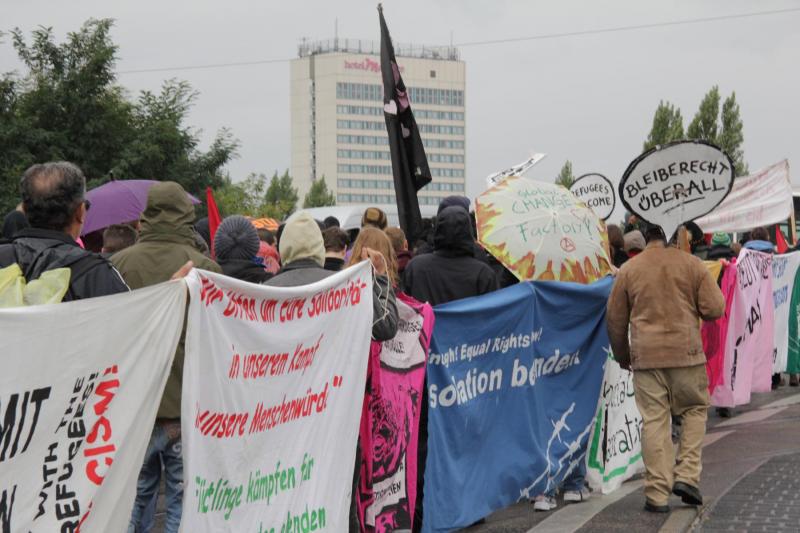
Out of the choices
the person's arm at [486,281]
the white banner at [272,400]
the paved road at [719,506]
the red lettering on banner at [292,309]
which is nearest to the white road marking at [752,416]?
the paved road at [719,506]

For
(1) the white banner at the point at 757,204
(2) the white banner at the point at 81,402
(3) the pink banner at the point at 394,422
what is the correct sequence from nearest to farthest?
1. (2) the white banner at the point at 81,402
2. (3) the pink banner at the point at 394,422
3. (1) the white banner at the point at 757,204

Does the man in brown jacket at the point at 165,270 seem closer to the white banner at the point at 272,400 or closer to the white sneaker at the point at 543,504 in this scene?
the white banner at the point at 272,400

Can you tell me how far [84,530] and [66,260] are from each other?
96 centimetres

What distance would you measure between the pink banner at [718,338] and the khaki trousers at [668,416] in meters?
3.78

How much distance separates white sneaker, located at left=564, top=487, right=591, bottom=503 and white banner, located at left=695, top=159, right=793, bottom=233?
754 centimetres

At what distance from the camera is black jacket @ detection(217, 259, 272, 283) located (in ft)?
24.2

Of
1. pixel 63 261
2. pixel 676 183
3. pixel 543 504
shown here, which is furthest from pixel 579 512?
pixel 63 261

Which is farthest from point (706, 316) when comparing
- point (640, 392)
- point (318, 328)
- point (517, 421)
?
point (318, 328)

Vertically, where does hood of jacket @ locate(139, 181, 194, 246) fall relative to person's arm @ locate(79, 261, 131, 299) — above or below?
above

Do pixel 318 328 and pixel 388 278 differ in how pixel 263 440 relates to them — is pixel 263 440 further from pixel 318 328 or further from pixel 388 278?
pixel 388 278

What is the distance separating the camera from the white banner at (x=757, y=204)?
15.5 m

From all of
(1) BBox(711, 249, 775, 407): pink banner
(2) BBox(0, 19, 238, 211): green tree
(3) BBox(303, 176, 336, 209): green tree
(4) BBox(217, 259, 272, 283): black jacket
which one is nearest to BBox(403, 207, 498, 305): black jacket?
(4) BBox(217, 259, 272, 283): black jacket

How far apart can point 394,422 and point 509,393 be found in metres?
1.27

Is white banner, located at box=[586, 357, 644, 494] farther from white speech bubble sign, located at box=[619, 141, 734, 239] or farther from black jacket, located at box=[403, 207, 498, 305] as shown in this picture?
black jacket, located at box=[403, 207, 498, 305]
